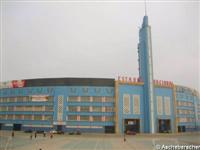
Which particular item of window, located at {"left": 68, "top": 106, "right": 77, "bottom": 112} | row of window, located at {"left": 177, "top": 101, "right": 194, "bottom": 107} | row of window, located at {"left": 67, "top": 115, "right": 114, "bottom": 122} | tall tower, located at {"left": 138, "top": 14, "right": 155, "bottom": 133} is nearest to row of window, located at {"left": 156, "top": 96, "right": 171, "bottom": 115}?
tall tower, located at {"left": 138, "top": 14, "right": 155, "bottom": 133}

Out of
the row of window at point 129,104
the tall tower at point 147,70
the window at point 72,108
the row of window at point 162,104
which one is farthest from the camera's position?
the row of window at point 162,104

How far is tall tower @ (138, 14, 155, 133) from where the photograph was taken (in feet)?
289

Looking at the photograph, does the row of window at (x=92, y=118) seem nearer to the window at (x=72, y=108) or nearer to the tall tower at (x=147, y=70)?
the window at (x=72, y=108)

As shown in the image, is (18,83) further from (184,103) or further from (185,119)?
(185,119)

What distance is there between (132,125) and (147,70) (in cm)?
2363

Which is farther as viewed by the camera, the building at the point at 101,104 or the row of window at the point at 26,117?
the row of window at the point at 26,117

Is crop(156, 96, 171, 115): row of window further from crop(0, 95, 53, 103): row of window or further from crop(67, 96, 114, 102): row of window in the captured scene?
crop(0, 95, 53, 103): row of window

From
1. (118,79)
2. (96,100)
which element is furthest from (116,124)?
(118,79)

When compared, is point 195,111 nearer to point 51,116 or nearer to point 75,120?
point 75,120

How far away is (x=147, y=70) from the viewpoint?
9225 centimetres

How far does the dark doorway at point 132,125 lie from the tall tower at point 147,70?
327 centimetres

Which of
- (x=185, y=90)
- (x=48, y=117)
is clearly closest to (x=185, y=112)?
(x=185, y=90)

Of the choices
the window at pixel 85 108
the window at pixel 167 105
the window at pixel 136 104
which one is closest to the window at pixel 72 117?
the window at pixel 85 108

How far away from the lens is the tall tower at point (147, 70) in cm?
8794
